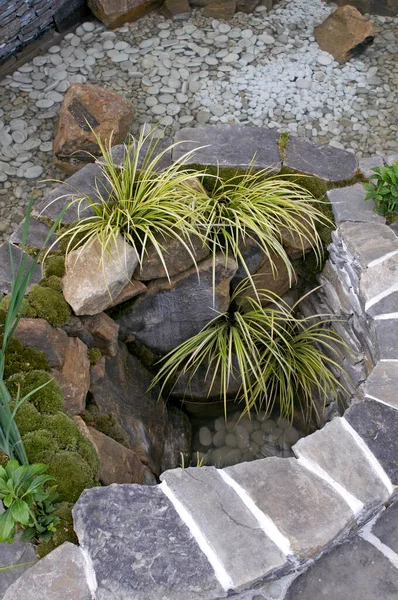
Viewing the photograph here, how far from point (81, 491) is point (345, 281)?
128cm

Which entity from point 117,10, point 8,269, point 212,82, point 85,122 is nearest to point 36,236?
point 8,269

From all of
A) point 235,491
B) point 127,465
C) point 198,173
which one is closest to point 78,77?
point 198,173

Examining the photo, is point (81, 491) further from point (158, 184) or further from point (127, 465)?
point (158, 184)

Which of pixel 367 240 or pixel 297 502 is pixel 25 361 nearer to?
pixel 297 502

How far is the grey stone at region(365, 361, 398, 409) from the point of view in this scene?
1907 mm

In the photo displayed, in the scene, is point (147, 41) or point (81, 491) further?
point (147, 41)

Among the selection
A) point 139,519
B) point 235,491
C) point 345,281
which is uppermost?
point 139,519

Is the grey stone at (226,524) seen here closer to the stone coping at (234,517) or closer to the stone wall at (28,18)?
the stone coping at (234,517)

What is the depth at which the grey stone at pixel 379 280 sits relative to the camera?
2.24 metres

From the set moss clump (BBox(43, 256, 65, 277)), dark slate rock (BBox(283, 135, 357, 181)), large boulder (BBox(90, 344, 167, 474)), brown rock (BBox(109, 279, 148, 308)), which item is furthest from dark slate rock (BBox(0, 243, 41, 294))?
dark slate rock (BBox(283, 135, 357, 181))

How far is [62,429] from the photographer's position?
188cm

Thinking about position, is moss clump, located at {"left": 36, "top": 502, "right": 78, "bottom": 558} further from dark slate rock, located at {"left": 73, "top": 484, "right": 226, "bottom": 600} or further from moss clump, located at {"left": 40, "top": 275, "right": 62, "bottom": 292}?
moss clump, located at {"left": 40, "top": 275, "right": 62, "bottom": 292}

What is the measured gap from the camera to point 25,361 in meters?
2.03

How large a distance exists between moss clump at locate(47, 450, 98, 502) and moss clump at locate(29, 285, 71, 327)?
1.70 feet
